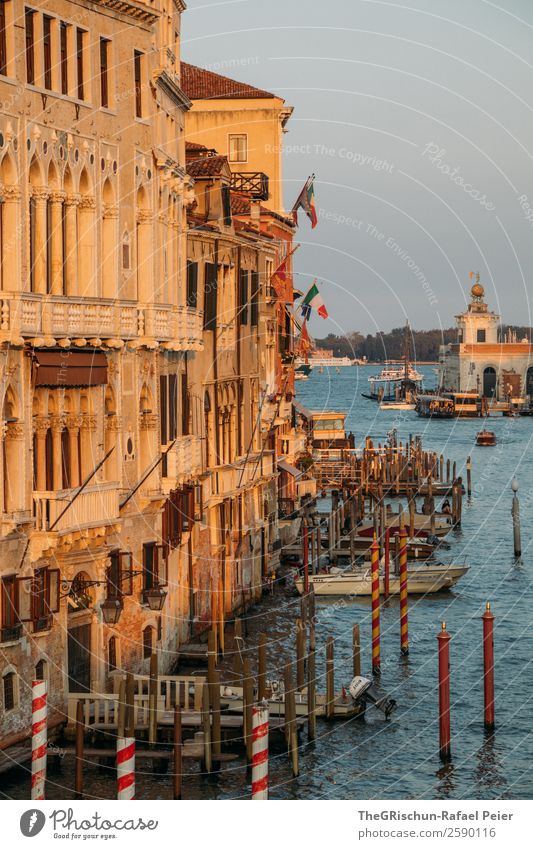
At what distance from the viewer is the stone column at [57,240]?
30.1 metres

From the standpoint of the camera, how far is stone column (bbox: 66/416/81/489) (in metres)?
31.3

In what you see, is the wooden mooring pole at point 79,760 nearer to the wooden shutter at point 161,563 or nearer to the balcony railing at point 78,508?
the balcony railing at point 78,508

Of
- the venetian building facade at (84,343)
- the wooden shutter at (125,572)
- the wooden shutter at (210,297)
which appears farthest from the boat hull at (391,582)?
the wooden shutter at (125,572)

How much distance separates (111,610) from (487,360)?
146660 millimetres

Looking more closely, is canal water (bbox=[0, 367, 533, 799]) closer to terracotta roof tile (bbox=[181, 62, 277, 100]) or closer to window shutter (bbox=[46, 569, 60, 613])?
window shutter (bbox=[46, 569, 60, 613])

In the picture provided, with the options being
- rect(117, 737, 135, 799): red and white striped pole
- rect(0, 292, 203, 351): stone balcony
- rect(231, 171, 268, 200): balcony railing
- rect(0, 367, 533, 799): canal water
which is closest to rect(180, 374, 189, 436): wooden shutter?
rect(0, 292, 203, 351): stone balcony

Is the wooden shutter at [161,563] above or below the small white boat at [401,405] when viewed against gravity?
above

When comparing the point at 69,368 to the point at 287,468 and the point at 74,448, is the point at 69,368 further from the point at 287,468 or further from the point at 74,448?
the point at 287,468

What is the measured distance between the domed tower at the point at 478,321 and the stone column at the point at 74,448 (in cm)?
15022

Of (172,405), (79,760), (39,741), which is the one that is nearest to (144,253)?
(172,405)

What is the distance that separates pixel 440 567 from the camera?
55.6 m

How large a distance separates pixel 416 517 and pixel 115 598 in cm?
4079

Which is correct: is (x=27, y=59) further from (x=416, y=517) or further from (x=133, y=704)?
(x=416, y=517)
